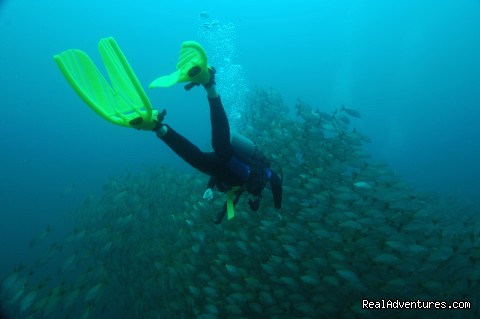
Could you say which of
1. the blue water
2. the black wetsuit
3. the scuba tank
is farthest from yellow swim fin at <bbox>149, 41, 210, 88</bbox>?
the blue water

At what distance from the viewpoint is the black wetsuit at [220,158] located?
361 cm

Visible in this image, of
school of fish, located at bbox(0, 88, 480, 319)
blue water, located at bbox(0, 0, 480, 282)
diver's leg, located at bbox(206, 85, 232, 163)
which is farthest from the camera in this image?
blue water, located at bbox(0, 0, 480, 282)

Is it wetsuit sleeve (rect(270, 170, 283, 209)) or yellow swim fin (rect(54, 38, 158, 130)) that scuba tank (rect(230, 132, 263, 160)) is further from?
yellow swim fin (rect(54, 38, 158, 130))

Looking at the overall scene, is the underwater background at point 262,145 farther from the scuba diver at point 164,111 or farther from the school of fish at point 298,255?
the scuba diver at point 164,111

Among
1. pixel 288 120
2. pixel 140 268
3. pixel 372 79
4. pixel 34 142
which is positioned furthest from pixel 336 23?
pixel 140 268

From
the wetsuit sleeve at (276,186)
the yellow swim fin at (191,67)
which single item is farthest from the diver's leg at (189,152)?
the wetsuit sleeve at (276,186)

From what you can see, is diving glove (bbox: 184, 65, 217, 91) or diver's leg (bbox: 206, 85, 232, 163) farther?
diver's leg (bbox: 206, 85, 232, 163)

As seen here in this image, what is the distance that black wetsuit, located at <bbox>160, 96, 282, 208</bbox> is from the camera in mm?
3613

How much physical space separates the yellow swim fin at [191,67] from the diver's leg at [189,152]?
1.69ft

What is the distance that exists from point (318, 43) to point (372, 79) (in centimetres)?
1349

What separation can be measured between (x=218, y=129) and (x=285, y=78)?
46.5 meters

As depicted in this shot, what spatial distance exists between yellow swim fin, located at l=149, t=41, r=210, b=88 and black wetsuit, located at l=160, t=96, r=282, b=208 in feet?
1.12

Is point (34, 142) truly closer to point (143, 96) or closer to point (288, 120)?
point (288, 120)

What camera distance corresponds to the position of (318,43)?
179 ft
